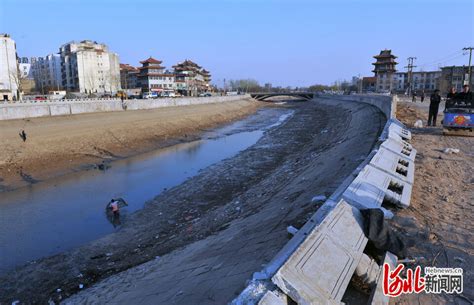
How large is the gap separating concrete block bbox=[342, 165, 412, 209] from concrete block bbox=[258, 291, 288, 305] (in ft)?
8.46

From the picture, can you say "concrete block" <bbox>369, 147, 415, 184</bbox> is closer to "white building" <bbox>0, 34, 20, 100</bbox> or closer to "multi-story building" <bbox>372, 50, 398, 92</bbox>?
"white building" <bbox>0, 34, 20, 100</bbox>

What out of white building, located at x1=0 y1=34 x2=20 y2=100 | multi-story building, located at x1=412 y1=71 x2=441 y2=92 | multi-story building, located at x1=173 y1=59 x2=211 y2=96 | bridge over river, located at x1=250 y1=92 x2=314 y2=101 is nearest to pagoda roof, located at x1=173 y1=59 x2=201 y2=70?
multi-story building, located at x1=173 y1=59 x2=211 y2=96

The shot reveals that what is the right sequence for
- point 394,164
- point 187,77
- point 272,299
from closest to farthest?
point 272,299 → point 394,164 → point 187,77

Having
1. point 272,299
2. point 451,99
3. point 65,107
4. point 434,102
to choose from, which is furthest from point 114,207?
point 65,107

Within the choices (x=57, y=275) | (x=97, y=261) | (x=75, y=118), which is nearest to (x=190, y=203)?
(x=97, y=261)

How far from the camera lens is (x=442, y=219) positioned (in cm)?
593

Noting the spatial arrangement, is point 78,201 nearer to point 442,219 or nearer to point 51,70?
point 442,219

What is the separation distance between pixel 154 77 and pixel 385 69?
76.1 meters

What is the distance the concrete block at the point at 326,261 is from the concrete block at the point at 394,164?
11.1 feet

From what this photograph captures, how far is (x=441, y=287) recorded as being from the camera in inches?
159

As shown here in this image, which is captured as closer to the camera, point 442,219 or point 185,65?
point 442,219

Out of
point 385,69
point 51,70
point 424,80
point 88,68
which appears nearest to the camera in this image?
point 88,68

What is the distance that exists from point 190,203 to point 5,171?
1233 centimetres

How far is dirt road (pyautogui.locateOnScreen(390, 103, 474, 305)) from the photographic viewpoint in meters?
4.24
